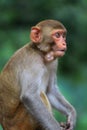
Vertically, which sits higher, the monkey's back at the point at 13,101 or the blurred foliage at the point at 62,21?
the monkey's back at the point at 13,101

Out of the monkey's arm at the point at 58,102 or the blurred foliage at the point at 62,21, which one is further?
the blurred foliage at the point at 62,21

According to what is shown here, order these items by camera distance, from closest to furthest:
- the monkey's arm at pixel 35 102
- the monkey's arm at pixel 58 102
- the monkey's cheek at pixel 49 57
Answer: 1. the monkey's arm at pixel 35 102
2. the monkey's cheek at pixel 49 57
3. the monkey's arm at pixel 58 102

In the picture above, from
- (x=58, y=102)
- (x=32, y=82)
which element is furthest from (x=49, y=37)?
(x=58, y=102)

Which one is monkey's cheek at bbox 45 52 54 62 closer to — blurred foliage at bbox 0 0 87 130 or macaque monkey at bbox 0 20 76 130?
macaque monkey at bbox 0 20 76 130

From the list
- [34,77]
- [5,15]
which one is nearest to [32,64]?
[34,77]

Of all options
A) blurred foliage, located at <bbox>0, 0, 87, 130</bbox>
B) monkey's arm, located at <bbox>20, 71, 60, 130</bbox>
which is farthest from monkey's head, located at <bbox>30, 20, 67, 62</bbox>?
blurred foliage, located at <bbox>0, 0, 87, 130</bbox>

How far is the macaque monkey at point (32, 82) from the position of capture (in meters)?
11.4

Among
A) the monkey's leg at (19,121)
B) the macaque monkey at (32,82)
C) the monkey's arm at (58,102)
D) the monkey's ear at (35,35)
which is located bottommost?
the monkey's arm at (58,102)

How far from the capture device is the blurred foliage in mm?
18672

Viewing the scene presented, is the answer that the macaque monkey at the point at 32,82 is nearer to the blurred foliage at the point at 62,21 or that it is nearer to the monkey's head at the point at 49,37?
the monkey's head at the point at 49,37

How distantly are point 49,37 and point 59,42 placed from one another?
0.71ft

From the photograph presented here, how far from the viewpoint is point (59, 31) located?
455 inches

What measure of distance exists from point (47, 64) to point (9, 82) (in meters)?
0.61

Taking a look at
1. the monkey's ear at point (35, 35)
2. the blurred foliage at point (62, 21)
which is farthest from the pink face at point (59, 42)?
the blurred foliage at point (62, 21)
